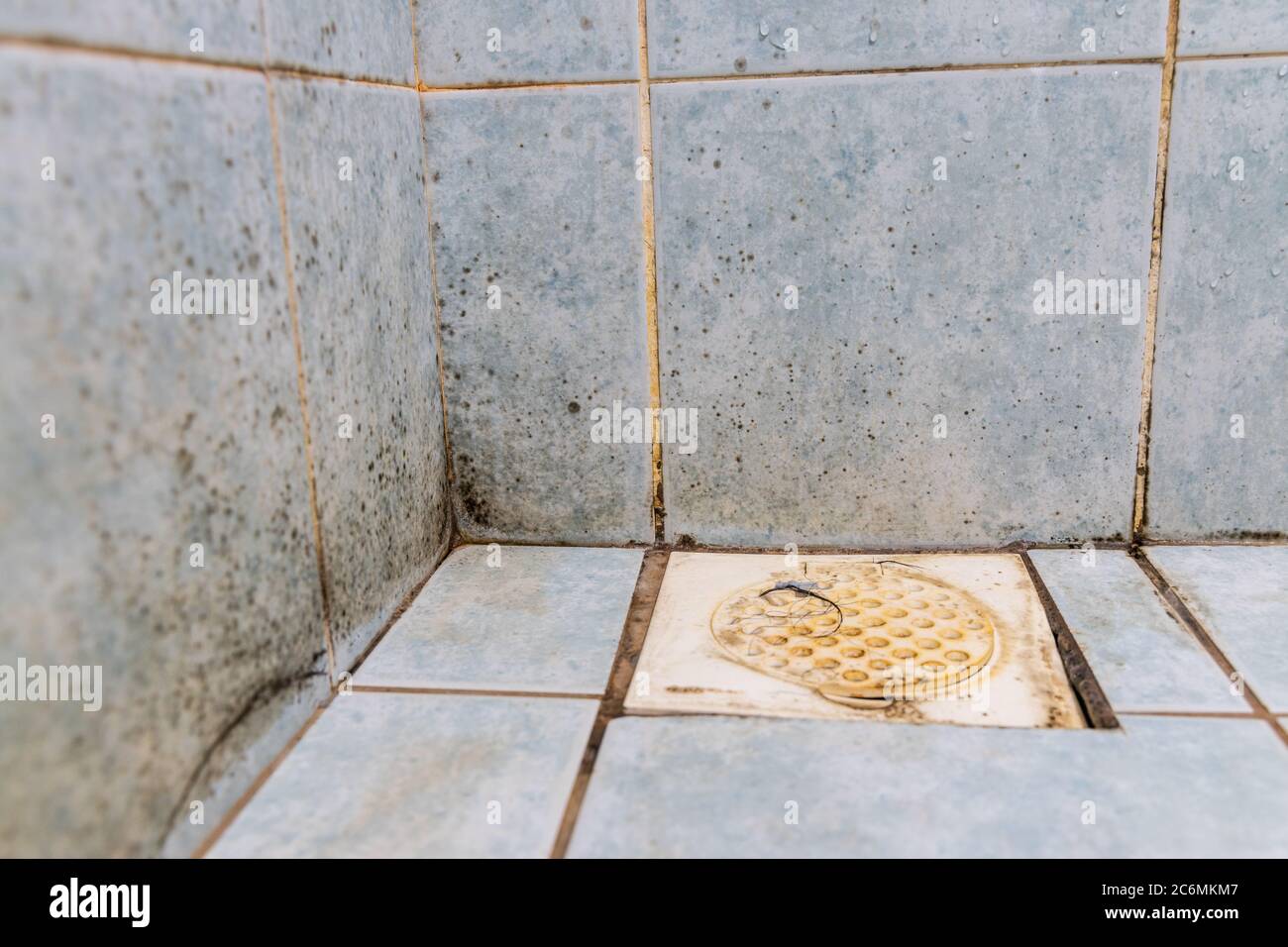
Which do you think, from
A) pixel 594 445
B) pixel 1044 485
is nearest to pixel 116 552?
pixel 594 445

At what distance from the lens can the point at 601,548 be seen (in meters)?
3.07

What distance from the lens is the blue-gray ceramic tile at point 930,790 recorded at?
70.2 inches

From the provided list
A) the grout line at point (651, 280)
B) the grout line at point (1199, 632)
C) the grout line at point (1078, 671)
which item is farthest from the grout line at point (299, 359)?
the grout line at point (1199, 632)

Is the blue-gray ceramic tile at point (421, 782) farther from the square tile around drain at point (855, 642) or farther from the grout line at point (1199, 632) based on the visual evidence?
the grout line at point (1199, 632)

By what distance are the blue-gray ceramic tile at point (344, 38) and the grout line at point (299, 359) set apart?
73 millimetres

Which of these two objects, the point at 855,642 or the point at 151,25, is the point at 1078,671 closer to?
the point at 855,642

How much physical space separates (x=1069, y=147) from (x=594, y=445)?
56.6 inches

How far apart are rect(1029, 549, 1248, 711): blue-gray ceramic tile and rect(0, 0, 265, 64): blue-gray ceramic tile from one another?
81.9 inches

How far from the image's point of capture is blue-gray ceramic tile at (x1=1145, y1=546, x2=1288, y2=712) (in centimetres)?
228

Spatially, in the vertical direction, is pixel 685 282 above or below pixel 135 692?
above

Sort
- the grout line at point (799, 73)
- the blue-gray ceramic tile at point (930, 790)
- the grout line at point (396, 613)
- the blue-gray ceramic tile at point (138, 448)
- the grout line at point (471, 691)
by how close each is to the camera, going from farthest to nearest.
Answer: the grout line at point (799, 73), the grout line at point (396, 613), the grout line at point (471, 691), the blue-gray ceramic tile at point (930, 790), the blue-gray ceramic tile at point (138, 448)

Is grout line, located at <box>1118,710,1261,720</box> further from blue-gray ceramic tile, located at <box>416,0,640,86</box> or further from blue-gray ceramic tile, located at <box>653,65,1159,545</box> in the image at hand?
blue-gray ceramic tile, located at <box>416,0,640,86</box>

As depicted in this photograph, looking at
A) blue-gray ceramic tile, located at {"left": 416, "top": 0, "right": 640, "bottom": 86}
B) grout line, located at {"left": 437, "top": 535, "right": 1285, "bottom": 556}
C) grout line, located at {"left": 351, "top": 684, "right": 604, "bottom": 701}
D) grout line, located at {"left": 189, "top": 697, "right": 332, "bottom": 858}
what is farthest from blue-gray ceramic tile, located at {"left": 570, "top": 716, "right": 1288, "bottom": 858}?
blue-gray ceramic tile, located at {"left": 416, "top": 0, "right": 640, "bottom": 86}

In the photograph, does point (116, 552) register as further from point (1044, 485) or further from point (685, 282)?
point (1044, 485)
